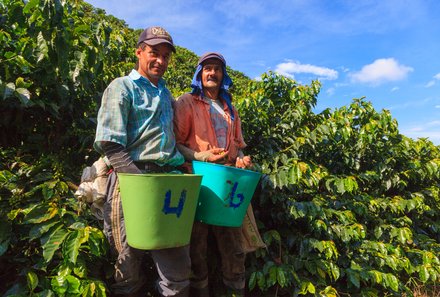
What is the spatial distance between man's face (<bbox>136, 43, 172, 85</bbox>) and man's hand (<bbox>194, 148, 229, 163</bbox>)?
0.50m

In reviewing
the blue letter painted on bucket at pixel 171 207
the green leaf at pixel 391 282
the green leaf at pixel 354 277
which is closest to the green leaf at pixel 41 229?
the blue letter painted on bucket at pixel 171 207

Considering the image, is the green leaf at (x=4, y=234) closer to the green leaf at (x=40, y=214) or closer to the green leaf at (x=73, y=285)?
the green leaf at (x=40, y=214)

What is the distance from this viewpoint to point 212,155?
191cm

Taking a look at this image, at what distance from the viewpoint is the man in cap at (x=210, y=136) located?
2.09 meters

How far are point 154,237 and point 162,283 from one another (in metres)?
0.42

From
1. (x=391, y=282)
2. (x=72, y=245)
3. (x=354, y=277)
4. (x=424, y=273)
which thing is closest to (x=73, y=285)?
(x=72, y=245)

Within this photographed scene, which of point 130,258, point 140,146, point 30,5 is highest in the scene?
point 30,5

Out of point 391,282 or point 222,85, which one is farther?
point 391,282

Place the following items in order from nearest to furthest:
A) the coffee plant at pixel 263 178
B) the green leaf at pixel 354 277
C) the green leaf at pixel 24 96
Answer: the coffee plant at pixel 263 178
the green leaf at pixel 24 96
the green leaf at pixel 354 277

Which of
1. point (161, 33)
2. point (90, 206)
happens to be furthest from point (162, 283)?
point (161, 33)

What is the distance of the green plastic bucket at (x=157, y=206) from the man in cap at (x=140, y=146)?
179 mm

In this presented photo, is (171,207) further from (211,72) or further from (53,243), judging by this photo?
(211,72)

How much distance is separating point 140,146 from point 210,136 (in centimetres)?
52

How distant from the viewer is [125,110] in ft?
5.51
